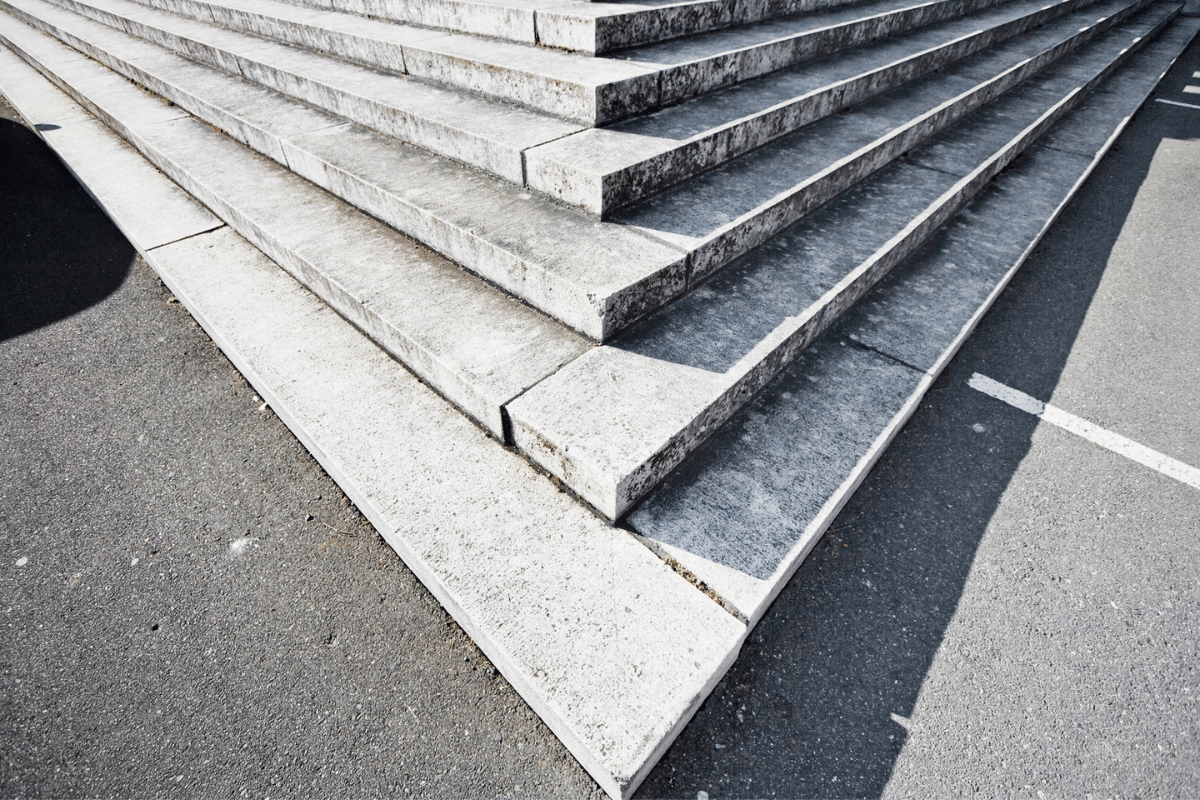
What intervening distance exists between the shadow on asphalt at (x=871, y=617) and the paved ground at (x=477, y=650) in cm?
1

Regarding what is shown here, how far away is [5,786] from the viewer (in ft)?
6.48

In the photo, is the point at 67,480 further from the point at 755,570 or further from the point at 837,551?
the point at 837,551

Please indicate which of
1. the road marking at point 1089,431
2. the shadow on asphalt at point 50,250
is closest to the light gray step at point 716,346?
the road marking at point 1089,431

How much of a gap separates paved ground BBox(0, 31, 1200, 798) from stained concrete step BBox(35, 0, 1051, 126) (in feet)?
9.43

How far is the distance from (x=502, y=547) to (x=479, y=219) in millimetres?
2076

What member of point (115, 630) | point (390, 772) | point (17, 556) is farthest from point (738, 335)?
point (17, 556)

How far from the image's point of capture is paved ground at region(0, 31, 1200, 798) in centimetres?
203

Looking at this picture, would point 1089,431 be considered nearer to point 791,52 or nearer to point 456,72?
point 791,52

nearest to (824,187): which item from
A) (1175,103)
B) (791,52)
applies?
(791,52)

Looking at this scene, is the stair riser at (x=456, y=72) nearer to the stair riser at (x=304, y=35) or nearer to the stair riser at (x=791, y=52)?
the stair riser at (x=304, y=35)

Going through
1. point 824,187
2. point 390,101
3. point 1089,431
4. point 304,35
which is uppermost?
point 304,35

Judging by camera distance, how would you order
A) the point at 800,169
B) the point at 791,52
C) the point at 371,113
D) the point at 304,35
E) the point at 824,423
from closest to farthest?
the point at 824,423 < the point at 800,169 < the point at 371,113 < the point at 791,52 < the point at 304,35

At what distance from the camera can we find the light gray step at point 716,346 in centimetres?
248

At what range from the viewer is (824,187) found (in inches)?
163
